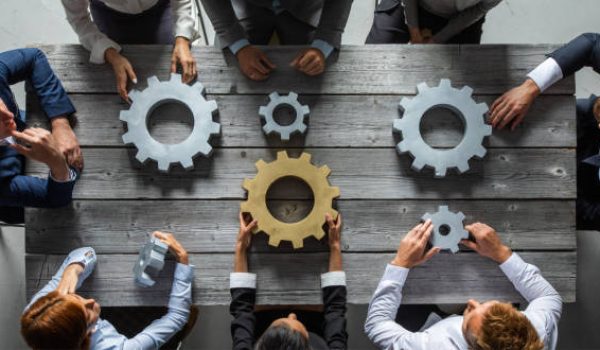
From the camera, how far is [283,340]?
57.9 inches

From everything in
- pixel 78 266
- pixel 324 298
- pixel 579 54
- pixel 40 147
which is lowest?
pixel 324 298

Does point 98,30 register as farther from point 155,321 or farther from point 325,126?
point 155,321

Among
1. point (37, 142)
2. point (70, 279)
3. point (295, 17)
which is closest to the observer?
point (37, 142)

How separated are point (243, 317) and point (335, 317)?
0.32 metres

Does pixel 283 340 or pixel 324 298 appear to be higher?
pixel 324 298

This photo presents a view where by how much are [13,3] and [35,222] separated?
1.52m

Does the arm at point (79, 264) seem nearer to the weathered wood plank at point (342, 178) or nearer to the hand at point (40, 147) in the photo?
the weathered wood plank at point (342, 178)

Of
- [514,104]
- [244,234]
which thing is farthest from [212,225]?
[514,104]

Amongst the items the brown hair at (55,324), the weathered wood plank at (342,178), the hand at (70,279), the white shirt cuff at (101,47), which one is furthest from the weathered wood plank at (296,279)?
the white shirt cuff at (101,47)

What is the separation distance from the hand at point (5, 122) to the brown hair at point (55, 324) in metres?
0.55

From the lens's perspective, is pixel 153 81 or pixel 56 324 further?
pixel 153 81

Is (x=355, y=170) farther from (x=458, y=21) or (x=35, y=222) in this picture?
(x=35, y=222)

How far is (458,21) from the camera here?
74.2 inches

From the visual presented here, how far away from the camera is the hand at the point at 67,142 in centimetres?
174
